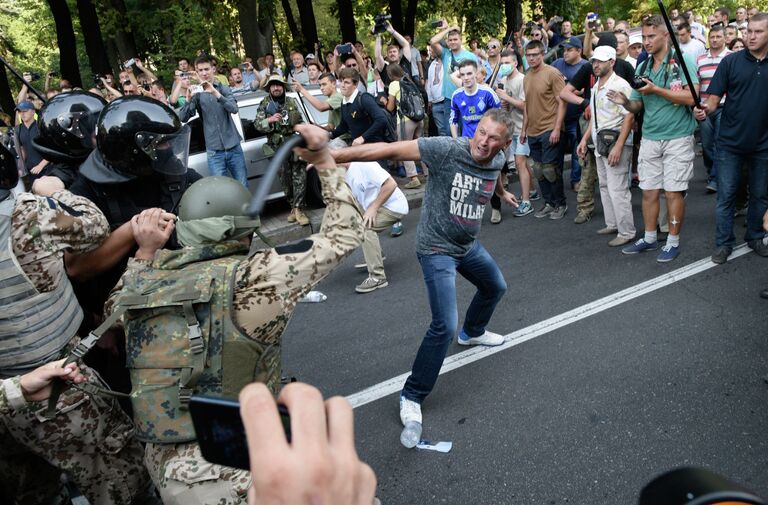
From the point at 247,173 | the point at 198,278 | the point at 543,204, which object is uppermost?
the point at 198,278

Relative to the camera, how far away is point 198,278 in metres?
2.06

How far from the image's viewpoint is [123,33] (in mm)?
18703

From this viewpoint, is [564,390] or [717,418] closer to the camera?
[717,418]

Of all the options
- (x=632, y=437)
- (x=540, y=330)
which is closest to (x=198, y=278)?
(x=632, y=437)

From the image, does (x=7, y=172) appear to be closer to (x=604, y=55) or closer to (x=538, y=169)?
(x=604, y=55)

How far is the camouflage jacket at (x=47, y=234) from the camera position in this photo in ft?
7.66

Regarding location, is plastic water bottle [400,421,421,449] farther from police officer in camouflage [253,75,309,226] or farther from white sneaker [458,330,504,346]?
police officer in camouflage [253,75,309,226]

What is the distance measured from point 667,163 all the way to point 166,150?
4.45 m

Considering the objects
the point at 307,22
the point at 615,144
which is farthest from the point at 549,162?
the point at 307,22

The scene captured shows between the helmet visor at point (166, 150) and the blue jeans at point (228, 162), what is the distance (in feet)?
14.6

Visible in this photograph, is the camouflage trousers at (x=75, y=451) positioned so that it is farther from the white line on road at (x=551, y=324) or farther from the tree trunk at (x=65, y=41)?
the tree trunk at (x=65, y=41)

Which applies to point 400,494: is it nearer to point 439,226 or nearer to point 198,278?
point 439,226

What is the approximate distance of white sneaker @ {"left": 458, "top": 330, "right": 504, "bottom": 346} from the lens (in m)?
4.59

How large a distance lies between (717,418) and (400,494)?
1823 mm
